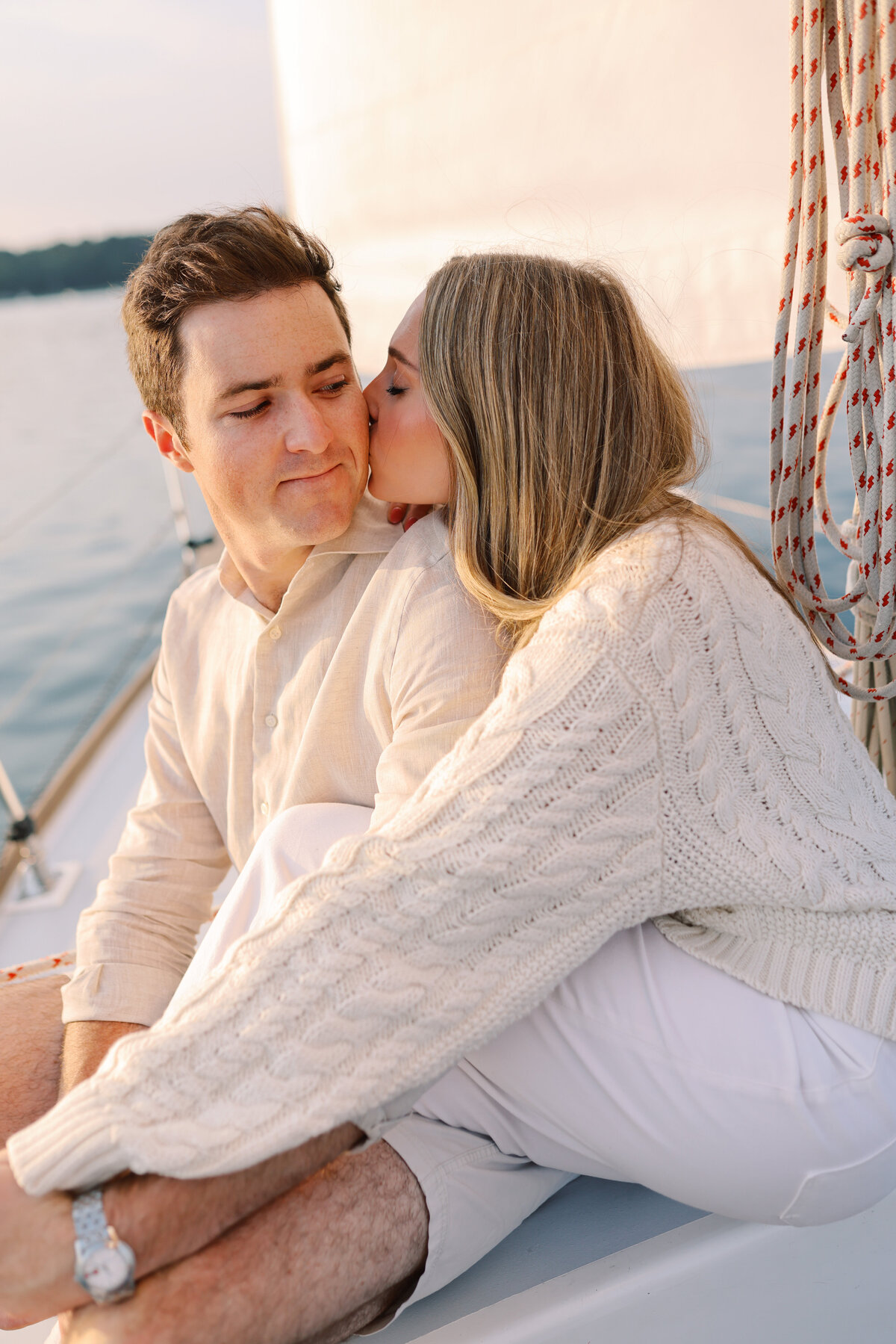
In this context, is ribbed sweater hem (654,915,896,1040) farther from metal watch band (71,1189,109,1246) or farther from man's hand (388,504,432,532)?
man's hand (388,504,432,532)

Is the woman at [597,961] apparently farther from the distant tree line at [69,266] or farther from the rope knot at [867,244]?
the distant tree line at [69,266]

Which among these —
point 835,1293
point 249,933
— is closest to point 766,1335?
point 835,1293

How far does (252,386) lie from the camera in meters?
1.27

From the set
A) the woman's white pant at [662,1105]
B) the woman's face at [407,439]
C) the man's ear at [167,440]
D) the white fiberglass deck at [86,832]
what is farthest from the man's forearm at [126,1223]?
the white fiberglass deck at [86,832]

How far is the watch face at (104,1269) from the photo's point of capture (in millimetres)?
735

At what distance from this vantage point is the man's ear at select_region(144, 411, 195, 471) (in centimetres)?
140

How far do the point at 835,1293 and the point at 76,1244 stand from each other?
0.66 meters

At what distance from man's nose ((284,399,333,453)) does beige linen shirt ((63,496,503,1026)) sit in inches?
4.7

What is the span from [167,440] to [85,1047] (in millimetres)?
762

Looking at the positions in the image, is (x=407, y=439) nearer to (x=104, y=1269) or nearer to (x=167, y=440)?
(x=167, y=440)

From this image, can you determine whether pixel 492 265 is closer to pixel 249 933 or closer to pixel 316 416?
pixel 316 416

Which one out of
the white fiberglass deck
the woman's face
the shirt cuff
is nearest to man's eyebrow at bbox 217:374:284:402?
the woman's face

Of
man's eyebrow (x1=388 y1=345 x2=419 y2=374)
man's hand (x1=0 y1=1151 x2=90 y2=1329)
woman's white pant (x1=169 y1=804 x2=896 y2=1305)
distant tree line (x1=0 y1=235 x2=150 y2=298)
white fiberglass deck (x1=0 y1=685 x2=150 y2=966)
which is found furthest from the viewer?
white fiberglass deck (x1=0 y1=685 x2=150 y2=966)

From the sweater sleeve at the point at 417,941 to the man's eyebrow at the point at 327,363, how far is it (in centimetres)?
62
